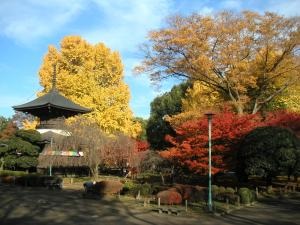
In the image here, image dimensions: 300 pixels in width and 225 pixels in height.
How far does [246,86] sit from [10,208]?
2544cm

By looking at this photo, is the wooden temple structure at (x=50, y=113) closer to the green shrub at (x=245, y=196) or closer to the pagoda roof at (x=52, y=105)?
the pagoda roof at (x=52, y=105)

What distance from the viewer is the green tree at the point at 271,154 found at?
96.5ft

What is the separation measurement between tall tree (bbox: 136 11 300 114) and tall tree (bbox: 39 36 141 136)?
10.9m

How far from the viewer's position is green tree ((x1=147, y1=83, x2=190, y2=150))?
201 feet

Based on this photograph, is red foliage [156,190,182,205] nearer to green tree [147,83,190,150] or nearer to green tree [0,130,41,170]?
green tree [0,130,41,170]

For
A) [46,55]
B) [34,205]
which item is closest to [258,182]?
[34,205]

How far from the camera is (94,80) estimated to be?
50.9 meters

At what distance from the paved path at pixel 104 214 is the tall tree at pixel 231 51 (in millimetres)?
14781

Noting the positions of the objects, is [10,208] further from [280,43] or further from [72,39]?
[72,39]

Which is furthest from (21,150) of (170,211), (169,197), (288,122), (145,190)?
(288,122)

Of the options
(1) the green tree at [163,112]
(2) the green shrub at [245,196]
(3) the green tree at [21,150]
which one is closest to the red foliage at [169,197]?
(2) the green shrub at [245,196]

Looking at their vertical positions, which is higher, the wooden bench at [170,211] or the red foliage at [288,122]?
the red foliage at [288,122]

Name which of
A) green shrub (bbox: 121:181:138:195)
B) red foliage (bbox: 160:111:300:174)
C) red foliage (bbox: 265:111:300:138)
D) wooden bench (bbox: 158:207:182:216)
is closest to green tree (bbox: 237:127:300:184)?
red foliage (bbox: 160:111:300:174)

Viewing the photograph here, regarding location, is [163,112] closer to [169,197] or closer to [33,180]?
[33,180]
